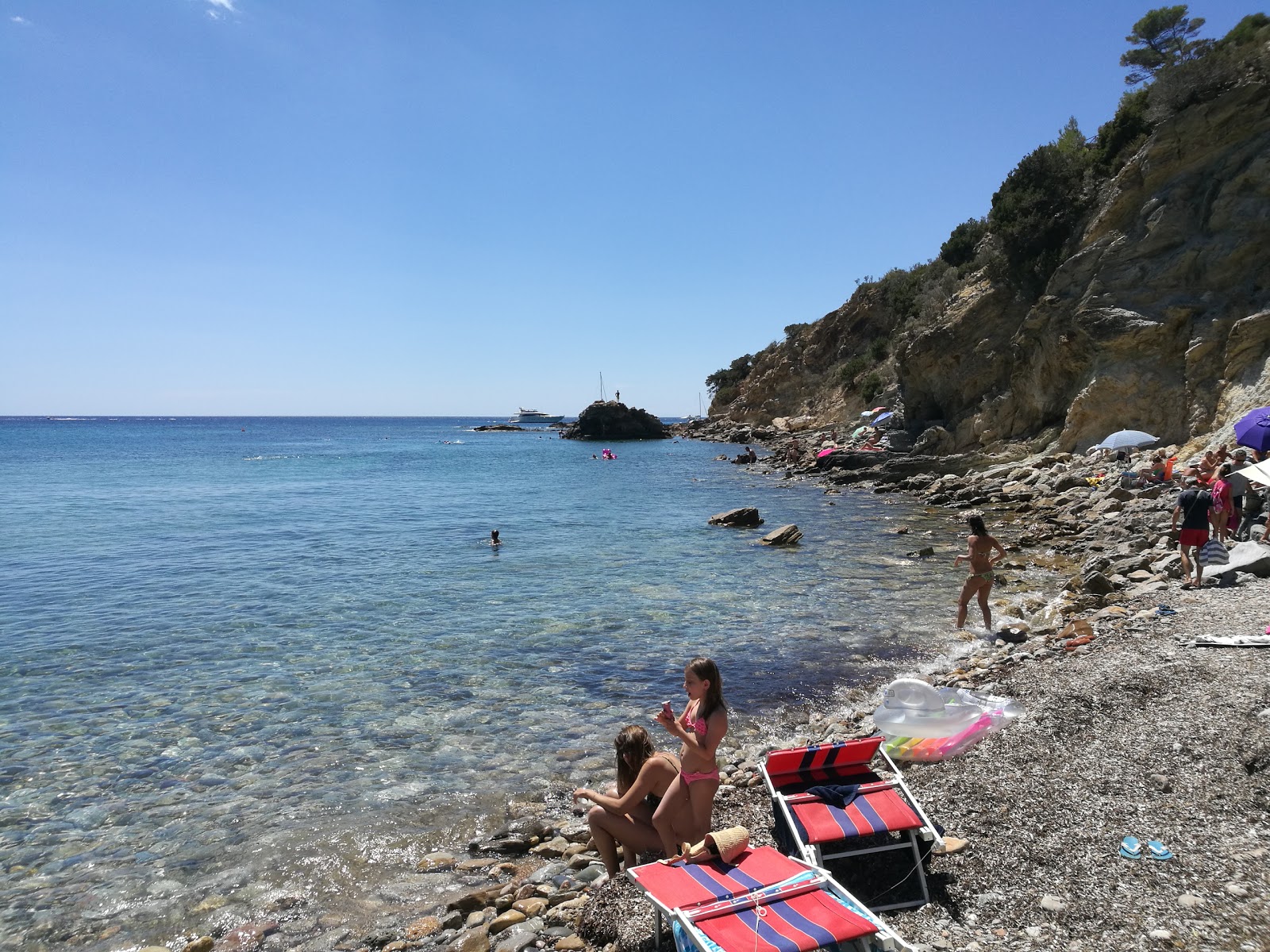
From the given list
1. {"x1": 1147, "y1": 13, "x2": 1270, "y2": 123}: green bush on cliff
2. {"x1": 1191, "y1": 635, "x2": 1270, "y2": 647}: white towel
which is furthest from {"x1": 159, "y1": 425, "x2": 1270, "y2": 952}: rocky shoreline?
{"x1": 1147, "y1": 13, "x2": 1270, "y2": 123}: green bush on cliff

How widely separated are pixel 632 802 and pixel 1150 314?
27116mm

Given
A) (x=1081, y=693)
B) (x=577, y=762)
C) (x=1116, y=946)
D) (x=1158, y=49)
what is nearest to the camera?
(x=1116, y=946)

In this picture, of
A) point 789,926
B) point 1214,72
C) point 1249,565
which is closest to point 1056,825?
point 789,926

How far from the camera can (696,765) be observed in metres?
5.11

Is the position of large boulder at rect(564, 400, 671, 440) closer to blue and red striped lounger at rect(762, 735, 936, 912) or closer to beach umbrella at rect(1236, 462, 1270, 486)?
beach umbrella at rect(1236, 462, 1270, 486)

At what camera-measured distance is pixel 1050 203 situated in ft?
106

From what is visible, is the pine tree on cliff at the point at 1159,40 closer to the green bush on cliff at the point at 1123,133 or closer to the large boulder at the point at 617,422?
the green bush on cliff at the point at 1123,133

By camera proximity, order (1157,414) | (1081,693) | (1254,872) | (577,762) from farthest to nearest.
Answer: (1157,414), (577,762), (1081,693), (1254,872)

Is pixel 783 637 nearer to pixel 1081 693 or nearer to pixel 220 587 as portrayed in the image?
pixel 1081 693

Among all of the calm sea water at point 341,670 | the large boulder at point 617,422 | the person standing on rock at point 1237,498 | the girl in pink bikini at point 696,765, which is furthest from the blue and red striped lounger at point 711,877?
the large boulder at point 617,422

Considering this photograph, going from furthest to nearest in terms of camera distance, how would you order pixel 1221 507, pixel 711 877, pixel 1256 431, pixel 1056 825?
1. pixel 1256 431
2. pixel 1221 507
3. pixel 1056 825
4. pixel 711 877

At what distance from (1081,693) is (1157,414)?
22.0 meters

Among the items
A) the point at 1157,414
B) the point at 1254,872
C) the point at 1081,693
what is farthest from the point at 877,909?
the point at 1157,414

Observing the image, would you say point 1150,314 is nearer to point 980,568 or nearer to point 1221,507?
point 1221,507
